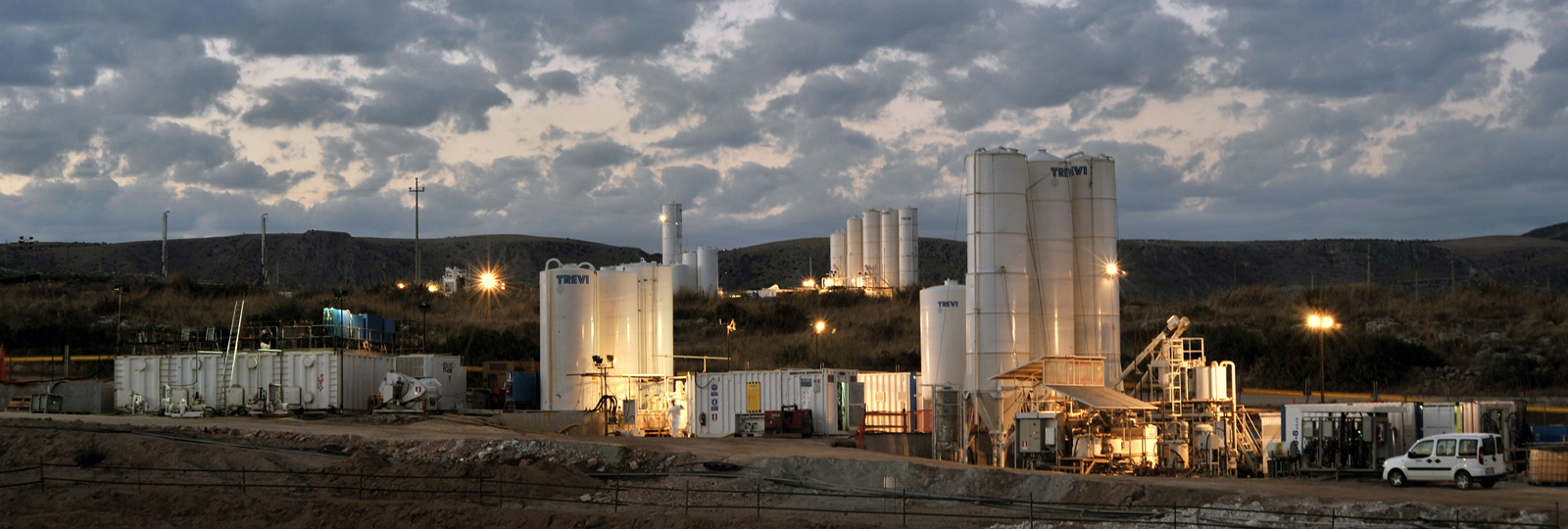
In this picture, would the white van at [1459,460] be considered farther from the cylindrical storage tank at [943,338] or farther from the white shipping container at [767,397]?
the white shipping container at [767,397]

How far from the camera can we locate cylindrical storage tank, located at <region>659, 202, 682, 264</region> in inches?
3767

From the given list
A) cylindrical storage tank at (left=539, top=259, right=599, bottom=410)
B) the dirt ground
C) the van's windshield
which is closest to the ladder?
the dirt ground

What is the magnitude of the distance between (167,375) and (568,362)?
46.5 feet

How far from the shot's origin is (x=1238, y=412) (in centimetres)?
3622

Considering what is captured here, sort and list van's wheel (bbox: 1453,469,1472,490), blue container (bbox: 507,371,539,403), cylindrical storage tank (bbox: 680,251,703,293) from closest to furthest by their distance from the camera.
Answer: van's wheel (bbox: 1453,469,1472,490) → blue container (bbox: 507,371,539,403) → cylindrical storage tank (bbox: 680,251,703,293)

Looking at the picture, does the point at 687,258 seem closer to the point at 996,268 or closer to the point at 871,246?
the point at 871,246

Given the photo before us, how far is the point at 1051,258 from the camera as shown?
132 ft

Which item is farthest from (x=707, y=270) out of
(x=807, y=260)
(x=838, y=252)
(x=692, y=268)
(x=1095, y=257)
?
(x=807, y=260)

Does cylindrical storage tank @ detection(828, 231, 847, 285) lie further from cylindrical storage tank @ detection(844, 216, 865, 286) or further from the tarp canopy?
the tarp canopy

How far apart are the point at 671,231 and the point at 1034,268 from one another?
58593mm

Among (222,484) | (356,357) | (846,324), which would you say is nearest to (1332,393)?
(846,324)

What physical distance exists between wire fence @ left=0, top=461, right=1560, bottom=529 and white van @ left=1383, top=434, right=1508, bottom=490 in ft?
18.0

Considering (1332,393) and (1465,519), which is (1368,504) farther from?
(1332,393)

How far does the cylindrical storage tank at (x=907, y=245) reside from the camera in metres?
91.6
